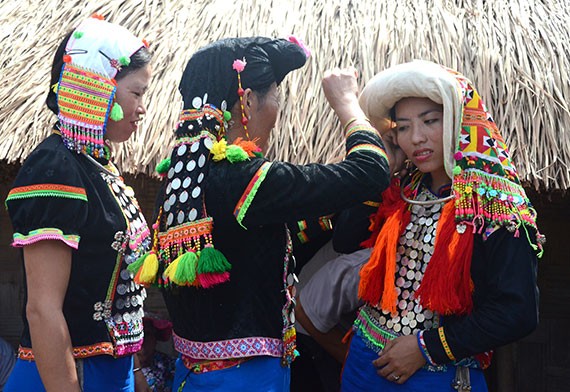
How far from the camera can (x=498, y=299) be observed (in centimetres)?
229

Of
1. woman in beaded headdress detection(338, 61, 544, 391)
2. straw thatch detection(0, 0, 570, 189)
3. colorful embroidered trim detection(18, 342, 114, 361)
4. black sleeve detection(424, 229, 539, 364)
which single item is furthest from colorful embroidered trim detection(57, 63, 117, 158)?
straw thatch detection(0, 0, 570, 189)

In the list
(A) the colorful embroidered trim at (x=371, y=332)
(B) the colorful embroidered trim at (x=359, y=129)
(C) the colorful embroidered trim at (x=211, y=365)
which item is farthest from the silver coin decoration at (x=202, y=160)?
(A) the colorful embroidered trim at (x=371, y=332)

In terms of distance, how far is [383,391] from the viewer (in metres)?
2.53

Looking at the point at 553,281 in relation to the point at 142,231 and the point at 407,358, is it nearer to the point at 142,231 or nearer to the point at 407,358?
the point at 407,358

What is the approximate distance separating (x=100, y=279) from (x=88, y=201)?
24cm

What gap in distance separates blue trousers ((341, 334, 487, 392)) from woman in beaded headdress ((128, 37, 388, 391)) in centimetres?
42

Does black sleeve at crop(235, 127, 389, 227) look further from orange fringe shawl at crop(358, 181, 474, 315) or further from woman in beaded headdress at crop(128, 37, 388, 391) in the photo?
orange fringe shawl at crop(358, 181, 474, 315)

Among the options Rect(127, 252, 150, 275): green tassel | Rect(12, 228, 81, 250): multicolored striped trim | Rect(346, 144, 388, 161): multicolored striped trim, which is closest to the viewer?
Rect(12, 228, 81, 250): multicolored striped trim

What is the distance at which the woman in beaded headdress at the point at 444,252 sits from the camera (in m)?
2.30

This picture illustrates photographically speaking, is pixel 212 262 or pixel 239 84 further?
pixel 239 84

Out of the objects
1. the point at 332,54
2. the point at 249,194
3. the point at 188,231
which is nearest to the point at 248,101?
the point at 249,194

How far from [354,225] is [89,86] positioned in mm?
1111

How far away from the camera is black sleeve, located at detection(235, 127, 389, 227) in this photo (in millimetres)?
2016

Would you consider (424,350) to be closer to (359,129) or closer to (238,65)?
(359,129)
